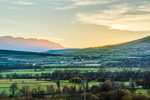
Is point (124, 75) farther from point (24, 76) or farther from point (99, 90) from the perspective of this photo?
point (24, 76)

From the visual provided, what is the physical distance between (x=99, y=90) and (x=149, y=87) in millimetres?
13550

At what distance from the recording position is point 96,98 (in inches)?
1497

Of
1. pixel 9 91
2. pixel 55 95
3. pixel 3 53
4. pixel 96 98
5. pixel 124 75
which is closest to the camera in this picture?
pixel 96 98

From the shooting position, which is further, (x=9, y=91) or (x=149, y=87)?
(x=149, y=87)

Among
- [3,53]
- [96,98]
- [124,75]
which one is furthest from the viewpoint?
[3,53]

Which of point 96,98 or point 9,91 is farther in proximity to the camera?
point 9,91

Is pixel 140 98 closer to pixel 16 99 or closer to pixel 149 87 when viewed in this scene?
pixel 149 87

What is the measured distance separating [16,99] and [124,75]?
38.0 m

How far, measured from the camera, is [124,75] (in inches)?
2657

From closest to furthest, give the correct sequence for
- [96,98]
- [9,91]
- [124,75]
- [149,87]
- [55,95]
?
1. [96,98]
2. [55,95]
3. [9,91]
4. [149,87]
5. [124,75]

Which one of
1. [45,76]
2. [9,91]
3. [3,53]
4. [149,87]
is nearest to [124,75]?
[149,87]

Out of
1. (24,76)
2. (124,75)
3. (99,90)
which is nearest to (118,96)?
(99,90)

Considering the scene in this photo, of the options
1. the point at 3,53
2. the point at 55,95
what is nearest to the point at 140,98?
the point at 55,95

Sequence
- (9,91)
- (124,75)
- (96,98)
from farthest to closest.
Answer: (124,75) → (9,91) → (96,98)
